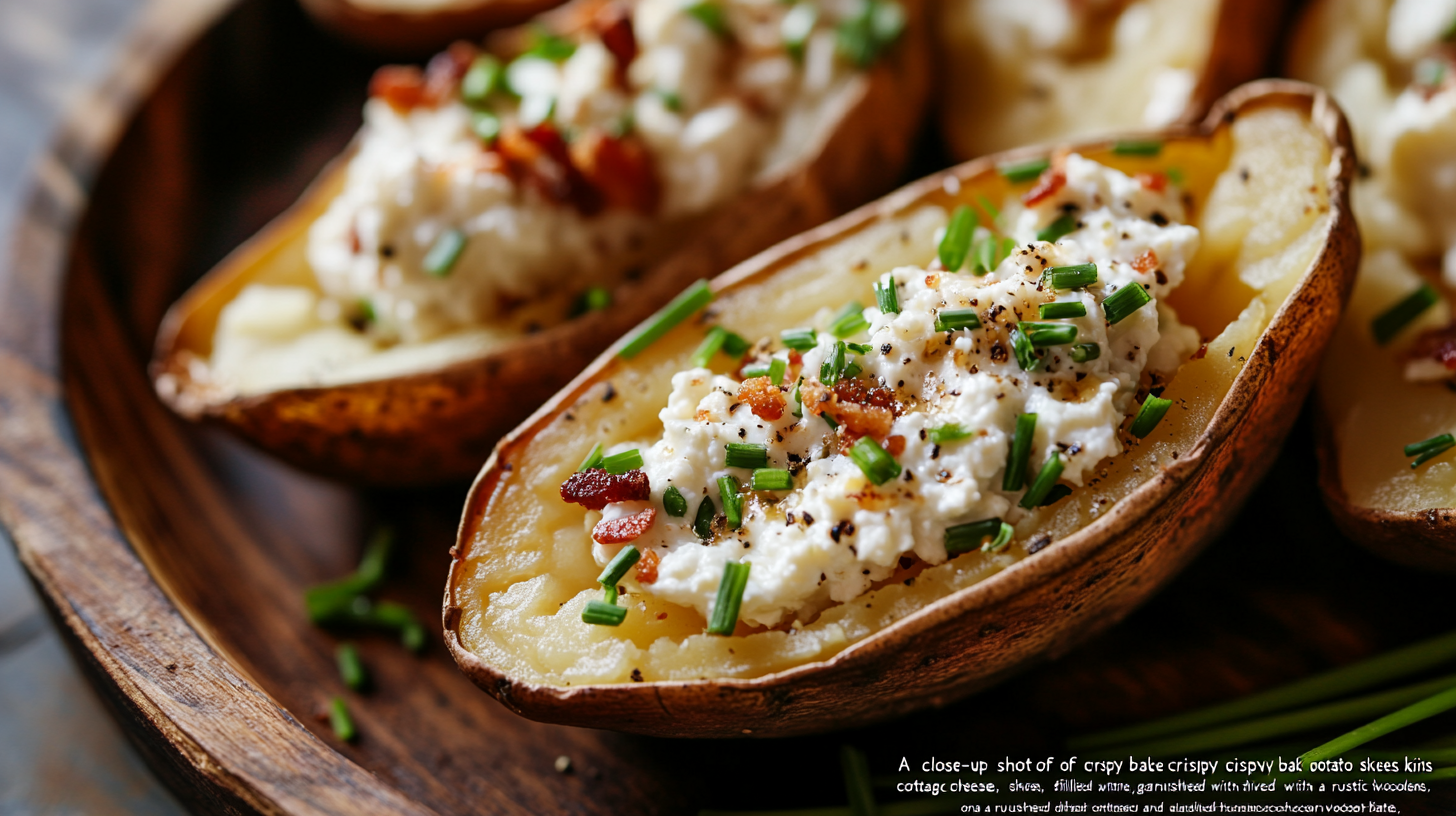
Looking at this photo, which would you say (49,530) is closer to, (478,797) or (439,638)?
(439,638)

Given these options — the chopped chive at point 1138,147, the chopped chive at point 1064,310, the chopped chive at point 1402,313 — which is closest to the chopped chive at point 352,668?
the chopped chive at point 1064,310

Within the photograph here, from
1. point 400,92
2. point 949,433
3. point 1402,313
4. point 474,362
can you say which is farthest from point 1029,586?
point 400,92

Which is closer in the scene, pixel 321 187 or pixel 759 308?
pixel 759 308

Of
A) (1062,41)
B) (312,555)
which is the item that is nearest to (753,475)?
(312,555)

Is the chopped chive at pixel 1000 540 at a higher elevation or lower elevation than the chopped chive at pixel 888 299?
lower

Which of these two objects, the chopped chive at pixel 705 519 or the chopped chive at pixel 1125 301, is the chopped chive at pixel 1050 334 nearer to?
the chopped chive at pixel 1125 301

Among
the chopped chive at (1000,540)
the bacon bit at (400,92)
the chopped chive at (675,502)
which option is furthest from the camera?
the bacon bit at (400,92)

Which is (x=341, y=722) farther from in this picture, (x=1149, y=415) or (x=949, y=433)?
(x=1149, y=415)
